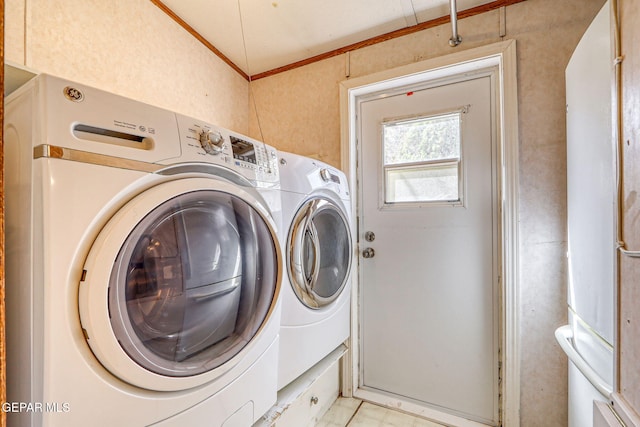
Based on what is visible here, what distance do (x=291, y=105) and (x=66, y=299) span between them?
1.71 metres

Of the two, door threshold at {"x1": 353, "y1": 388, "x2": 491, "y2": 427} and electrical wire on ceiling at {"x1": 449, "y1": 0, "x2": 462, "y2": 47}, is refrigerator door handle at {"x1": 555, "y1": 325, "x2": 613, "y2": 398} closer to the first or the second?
door threshold at {"x1": 353, "y1": 388, "x2": 491, "y2": 427}

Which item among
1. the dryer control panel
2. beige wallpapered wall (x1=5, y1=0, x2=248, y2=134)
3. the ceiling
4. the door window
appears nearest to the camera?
the dryer control panel

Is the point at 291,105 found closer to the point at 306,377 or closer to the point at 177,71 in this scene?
the point at 177,71

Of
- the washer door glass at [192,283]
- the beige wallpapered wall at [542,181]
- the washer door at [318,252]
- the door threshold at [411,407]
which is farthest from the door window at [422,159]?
the door threshold at [411,407]

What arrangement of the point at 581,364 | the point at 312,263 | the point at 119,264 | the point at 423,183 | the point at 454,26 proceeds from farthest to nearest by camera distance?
the point at 423,183, the point at 454,26, the point at 312,263, the point at 581,364, the point at 119,264

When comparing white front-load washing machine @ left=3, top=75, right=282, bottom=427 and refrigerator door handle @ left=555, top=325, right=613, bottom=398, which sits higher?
white front-load washing machine @ left=3, top=75, right=282, bottom=427

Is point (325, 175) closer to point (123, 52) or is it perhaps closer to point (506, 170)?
point (506, 170)

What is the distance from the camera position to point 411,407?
5.18 ft

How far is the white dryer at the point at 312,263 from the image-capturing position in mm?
1112

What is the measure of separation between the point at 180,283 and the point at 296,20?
5.01 feet

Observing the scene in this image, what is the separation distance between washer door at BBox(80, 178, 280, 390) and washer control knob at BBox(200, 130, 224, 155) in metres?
0.10

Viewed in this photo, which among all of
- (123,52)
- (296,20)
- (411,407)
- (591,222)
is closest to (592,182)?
(591,222)

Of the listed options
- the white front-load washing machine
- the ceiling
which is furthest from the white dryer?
the ceiling

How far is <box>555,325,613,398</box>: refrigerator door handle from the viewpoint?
75 cm
